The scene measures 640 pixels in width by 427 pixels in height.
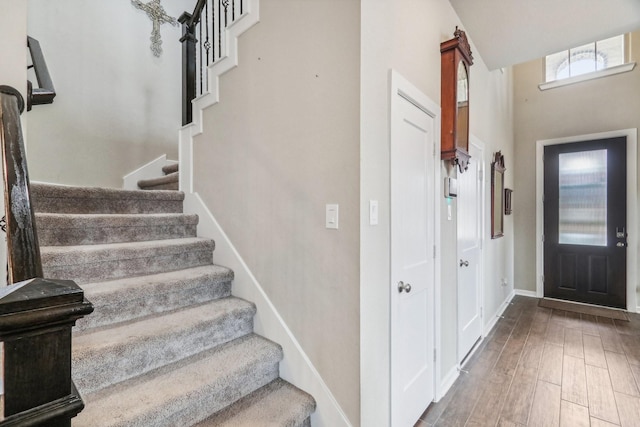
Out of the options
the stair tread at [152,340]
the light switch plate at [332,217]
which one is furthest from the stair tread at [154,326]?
the light switch plate at [332,217]

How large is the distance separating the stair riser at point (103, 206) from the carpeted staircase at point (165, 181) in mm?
396

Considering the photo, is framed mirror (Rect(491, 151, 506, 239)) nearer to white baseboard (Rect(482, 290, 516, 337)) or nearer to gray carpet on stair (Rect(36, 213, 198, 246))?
white baseboard (Rect(482, 290, 516, 337))

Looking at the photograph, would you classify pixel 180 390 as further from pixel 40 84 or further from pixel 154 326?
pixel 40 84

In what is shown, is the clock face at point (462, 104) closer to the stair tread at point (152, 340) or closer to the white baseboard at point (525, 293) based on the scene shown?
the stair tread at point (152, 340)

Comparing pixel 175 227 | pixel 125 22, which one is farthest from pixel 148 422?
pixel 125 22

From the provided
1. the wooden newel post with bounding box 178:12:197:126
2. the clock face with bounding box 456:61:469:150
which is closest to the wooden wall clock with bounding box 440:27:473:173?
the clock face with bounding box 456:61:469:150

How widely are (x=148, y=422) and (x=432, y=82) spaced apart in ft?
8.04

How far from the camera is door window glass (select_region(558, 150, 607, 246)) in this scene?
13.2 ft

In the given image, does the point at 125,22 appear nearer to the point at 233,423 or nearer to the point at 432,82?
the point at 432,82

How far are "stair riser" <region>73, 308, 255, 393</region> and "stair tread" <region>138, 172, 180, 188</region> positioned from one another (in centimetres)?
162

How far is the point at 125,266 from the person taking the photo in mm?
1879

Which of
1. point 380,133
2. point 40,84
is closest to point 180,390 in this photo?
point 380,133

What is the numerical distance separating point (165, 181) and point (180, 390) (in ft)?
7.38

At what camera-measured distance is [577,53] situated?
436 cm
